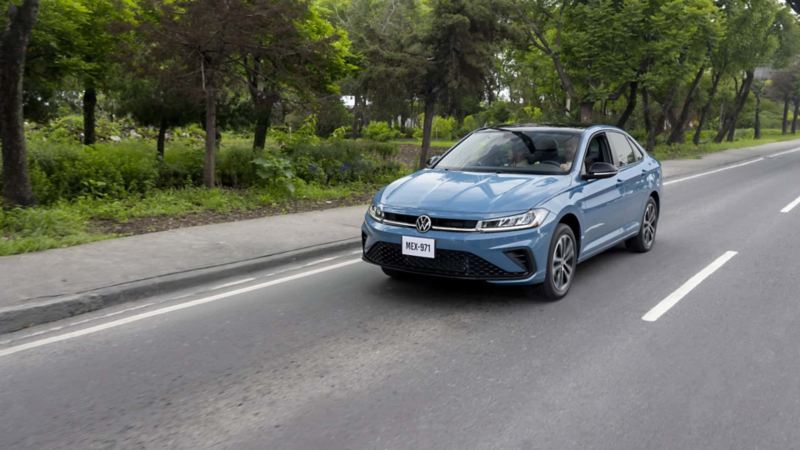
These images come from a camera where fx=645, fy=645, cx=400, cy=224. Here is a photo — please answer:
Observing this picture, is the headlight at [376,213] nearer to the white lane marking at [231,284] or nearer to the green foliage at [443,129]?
the white lane marking at [231,284]

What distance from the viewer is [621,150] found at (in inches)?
307

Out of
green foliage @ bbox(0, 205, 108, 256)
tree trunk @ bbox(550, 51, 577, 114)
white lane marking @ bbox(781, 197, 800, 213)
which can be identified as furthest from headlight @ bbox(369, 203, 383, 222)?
tree trunk @ bbox(550, 51, 577, 114)

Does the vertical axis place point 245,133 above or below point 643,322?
above

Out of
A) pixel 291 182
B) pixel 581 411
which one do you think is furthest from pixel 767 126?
pixel 581 411

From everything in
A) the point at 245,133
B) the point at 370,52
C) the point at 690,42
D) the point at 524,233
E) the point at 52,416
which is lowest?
the point at 52,416

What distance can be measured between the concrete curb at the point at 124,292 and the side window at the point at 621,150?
3.80m

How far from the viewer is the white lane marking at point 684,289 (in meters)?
5.60

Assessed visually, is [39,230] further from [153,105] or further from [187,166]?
[153,105]

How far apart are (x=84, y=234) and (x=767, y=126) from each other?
9383cm

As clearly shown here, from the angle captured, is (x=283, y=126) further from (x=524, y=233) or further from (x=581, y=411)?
(x=581, y=411)

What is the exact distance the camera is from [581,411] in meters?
3.71

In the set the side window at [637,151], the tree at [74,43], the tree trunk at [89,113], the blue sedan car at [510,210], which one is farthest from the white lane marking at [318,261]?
the tree trunk at [89,113]

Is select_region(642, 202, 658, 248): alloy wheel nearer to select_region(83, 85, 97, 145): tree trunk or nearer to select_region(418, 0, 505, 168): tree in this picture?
select_region(418, 0, 505, 168): tree

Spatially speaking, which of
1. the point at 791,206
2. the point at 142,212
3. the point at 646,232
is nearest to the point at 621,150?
the point at 646,232
